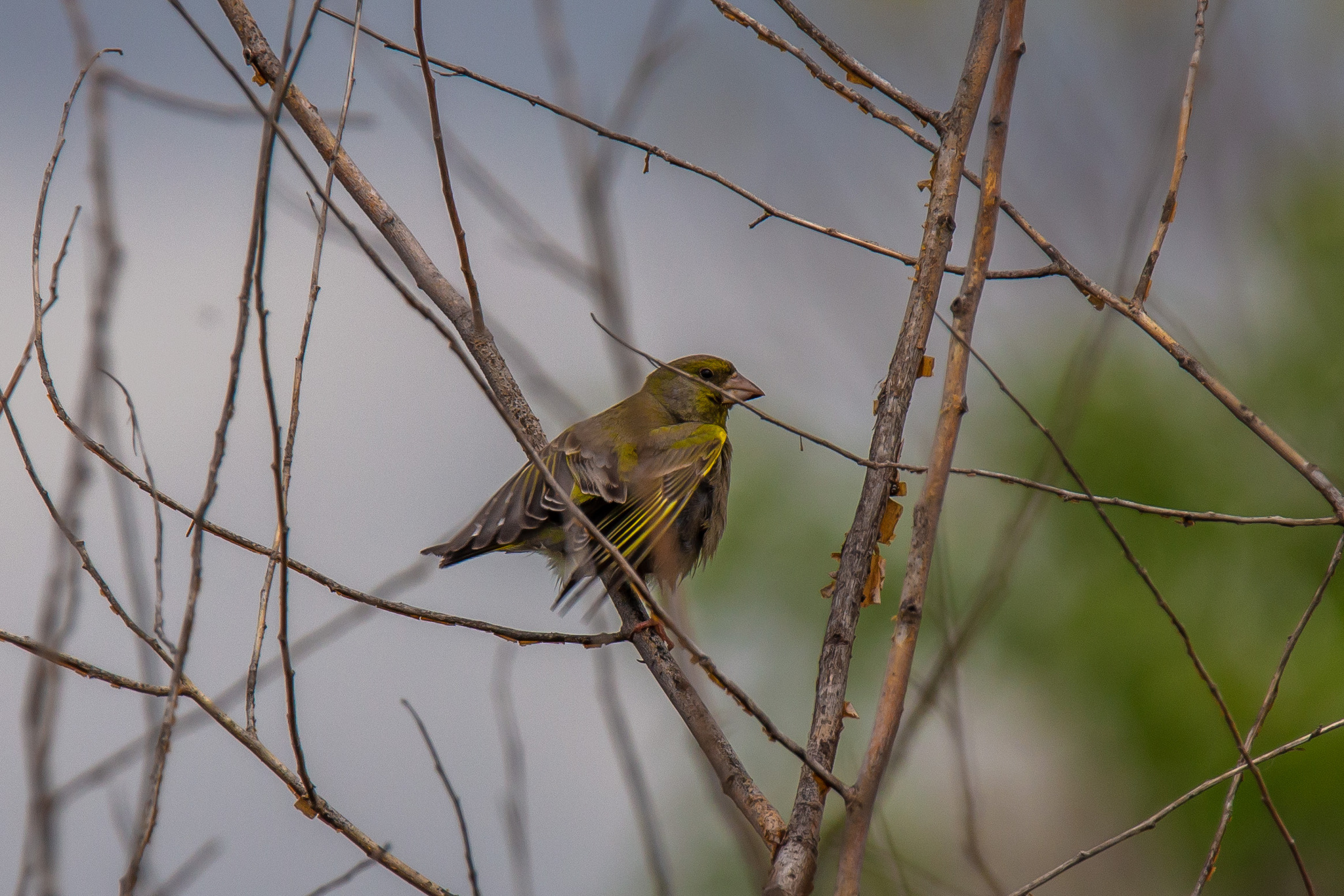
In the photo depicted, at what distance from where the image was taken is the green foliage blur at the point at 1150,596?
→ 14.7 meters

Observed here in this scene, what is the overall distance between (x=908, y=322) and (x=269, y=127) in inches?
68.9

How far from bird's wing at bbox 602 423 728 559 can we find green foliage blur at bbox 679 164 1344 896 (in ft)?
30.8

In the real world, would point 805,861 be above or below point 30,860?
below

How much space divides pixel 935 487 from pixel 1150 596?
45.7 feet

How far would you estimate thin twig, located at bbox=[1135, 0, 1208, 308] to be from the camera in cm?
276

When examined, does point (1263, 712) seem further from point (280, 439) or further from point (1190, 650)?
point (280, 439)

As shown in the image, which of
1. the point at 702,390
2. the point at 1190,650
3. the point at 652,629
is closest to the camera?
the point at 1190,650

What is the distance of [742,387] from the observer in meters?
5.89

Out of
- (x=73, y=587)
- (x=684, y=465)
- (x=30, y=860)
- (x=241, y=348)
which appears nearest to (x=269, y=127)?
(x=241, y=348)

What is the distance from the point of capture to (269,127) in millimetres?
1856

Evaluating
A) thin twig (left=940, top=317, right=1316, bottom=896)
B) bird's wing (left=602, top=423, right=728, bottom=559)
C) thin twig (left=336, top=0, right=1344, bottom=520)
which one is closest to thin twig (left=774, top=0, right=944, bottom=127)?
thin twig (left=336, top=0, right=1344, bottom=520)

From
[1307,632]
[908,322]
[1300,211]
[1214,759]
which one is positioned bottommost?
[1214,759]

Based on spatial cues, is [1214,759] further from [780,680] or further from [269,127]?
[269,127]

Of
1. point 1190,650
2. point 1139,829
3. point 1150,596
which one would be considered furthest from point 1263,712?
point 1150,596
